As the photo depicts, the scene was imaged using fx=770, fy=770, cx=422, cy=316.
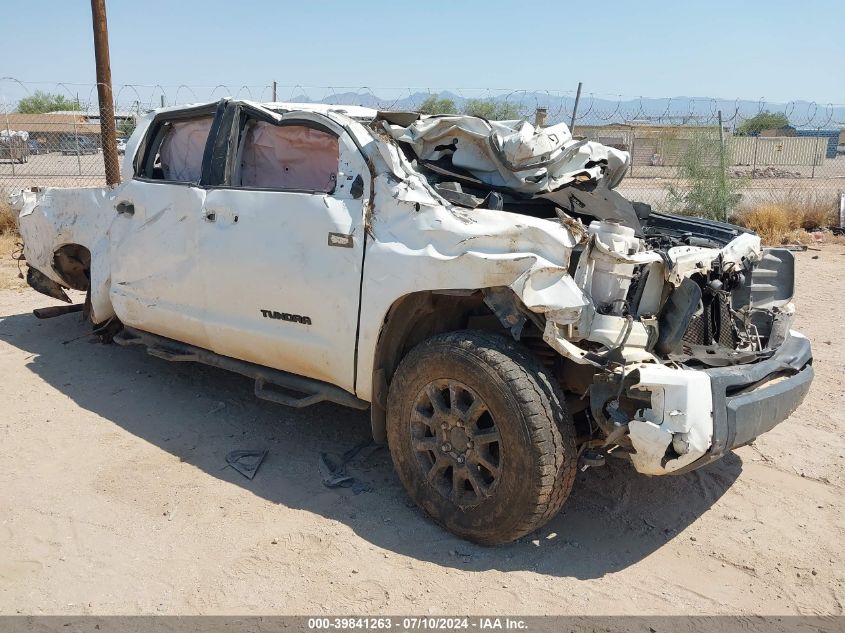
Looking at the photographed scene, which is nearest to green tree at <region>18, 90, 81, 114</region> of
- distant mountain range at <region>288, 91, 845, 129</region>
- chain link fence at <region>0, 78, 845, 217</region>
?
chain link fence at <region>0, 78, 845, 217</region>

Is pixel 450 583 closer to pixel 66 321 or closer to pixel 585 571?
pixel 585 571

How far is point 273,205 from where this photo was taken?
432 cm

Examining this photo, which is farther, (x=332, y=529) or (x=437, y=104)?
(x=437, y=104)

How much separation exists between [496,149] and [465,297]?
919 millimetres

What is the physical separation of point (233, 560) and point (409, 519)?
876mm

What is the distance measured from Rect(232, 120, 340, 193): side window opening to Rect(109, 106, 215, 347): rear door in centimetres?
31

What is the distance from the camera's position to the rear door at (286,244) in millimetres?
4008

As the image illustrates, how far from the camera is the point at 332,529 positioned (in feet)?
12.3

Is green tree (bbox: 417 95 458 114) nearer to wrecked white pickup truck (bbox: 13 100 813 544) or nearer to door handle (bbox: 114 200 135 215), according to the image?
door handle (bbox: 114 200 135 215)

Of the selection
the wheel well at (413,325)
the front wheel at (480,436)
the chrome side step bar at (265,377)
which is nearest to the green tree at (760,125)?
the chrome side step bar at (265,377)

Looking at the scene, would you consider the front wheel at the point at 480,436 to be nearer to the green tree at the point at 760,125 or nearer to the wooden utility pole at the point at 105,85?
the wooden utility pole at the point at 105,85

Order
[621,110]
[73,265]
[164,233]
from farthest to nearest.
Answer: [621,110] < [73,265] < [164,233]

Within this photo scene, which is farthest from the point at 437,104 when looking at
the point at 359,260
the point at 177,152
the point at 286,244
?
the point at 359,260

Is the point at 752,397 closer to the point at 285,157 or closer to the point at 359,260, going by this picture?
the point at 359,260
